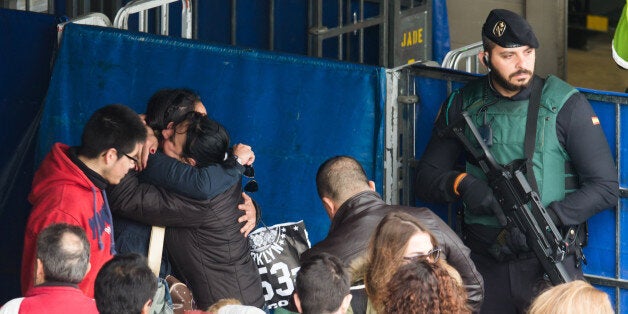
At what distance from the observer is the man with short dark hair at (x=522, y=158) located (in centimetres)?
605

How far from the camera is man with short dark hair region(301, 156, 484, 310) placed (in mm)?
5301

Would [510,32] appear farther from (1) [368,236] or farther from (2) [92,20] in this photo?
(2) [92,20]

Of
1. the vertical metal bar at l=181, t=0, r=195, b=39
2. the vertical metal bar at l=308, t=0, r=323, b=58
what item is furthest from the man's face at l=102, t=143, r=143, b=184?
the vertical metal bar at l=308, t=0, r=323, b=58

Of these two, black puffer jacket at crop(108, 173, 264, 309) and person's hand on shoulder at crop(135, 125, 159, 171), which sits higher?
person's hand on shoulder at crop(135, 125, 159, 171)

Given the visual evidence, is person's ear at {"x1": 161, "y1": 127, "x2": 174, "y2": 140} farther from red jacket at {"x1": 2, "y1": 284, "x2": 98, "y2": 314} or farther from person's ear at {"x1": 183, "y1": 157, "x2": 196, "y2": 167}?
red jacket at {"x1": 2, "y1": 284, "x2": 98, "y2": 314}

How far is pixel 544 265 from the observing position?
5953 millimetres

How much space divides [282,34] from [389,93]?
2.42 metres

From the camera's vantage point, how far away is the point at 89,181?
523 centimetres

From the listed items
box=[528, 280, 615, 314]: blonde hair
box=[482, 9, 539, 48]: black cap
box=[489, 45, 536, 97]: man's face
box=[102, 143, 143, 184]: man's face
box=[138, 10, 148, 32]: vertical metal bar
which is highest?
box=[138, 10, 148, 32]: vertical metal bar

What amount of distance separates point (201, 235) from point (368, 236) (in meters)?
0.83

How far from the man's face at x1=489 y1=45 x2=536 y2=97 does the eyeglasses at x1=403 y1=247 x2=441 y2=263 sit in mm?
1673

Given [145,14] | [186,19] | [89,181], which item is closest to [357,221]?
[89,181]

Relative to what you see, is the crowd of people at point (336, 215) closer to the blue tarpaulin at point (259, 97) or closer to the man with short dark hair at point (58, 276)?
the man with short dark hair at point (58, 276)

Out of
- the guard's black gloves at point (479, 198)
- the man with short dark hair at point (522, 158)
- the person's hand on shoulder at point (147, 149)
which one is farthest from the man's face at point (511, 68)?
the person's hand on shoulder at point (147, 149)
